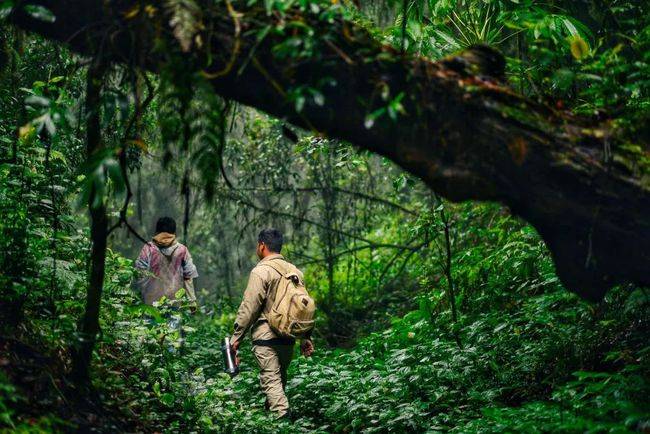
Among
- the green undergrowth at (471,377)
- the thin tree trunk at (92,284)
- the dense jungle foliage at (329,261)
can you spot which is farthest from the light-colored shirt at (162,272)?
the thin tree trunk at (92,284)

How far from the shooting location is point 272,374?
7.08 meters

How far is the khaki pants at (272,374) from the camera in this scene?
702 centimetres

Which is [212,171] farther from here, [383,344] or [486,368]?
[383,344]

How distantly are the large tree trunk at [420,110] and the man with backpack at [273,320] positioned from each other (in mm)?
3652

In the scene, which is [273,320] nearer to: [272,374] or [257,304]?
[257,304]

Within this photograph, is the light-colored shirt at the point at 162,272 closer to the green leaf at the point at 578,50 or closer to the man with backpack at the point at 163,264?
the man with backpack at the point at 163,264

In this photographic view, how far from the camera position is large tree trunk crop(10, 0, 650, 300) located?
3476 millimetres

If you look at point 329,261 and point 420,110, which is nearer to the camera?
point 420,110

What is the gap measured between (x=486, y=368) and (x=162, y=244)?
14.1ft

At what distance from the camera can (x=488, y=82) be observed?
3.70 metres

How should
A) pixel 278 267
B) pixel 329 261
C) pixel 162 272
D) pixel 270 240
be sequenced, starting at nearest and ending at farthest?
1. pixel 329 261
2. pixel 278 267
3. pixel 270 240
4. pixel 162 272

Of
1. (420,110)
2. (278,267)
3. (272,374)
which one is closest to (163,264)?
(278,267)

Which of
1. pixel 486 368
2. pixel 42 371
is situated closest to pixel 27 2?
pixel 42 371

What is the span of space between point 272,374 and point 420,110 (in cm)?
433
